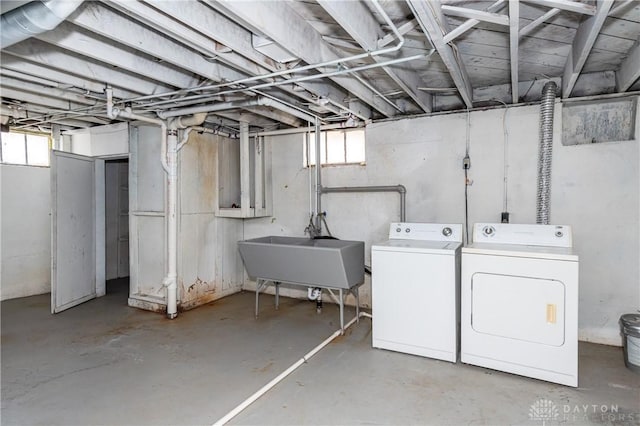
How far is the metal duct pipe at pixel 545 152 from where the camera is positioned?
3.11m

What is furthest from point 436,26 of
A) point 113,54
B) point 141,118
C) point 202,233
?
point 202,233

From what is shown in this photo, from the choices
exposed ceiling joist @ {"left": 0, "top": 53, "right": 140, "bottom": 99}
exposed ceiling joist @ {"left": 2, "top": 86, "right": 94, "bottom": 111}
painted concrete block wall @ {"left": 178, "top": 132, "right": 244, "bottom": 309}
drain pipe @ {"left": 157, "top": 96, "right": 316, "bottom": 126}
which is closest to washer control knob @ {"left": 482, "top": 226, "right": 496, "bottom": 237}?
drain pipe @ {"left": 157, "top": 96, "right": 316, "bottom": 126}

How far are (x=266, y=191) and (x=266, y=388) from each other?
2.77 metres

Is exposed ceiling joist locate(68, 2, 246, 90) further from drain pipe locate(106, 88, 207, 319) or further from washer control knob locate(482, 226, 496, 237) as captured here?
washer control knob locate(482, 226, 496, 237)

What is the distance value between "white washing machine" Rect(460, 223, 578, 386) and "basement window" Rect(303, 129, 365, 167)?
193 centimetres

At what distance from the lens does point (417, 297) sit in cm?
292

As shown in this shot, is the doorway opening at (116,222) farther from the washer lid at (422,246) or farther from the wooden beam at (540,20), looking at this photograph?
the wooden beam at (540,20)

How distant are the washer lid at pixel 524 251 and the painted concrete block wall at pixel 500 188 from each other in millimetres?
761

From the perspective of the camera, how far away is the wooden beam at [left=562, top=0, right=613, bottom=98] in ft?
6.06

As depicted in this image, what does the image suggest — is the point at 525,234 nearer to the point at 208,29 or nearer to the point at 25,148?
the point at 208,29

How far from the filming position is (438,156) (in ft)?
12.5

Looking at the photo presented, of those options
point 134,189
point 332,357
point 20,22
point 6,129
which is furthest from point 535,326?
point 6,129

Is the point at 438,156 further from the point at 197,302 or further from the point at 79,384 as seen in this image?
the point at 79,384

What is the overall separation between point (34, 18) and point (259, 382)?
243 centimetres
